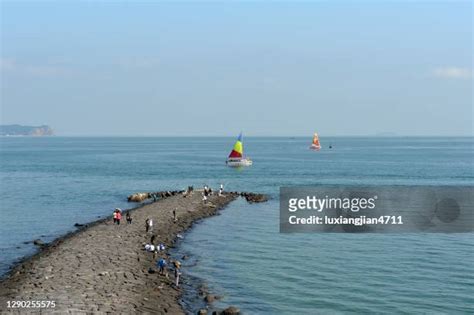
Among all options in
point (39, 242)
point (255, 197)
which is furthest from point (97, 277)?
point (255, 197)

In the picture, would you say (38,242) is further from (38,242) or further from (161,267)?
(161,267)

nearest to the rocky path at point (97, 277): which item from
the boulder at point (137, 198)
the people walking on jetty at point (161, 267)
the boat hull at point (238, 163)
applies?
the people walking on jetty at point (161, 267)

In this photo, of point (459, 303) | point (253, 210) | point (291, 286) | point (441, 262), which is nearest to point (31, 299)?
point (291, 286)

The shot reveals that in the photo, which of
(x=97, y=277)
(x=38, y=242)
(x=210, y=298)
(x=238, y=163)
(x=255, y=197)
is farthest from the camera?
(x=238, y=163)

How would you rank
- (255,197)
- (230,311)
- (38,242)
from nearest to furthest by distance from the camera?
(230,311), (38,242), (255,197)

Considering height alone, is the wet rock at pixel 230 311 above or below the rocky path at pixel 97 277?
below

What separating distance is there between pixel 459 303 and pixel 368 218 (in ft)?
99.0

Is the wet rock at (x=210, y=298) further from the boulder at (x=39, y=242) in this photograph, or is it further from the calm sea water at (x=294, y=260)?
the boulder at (x=39, y=242)

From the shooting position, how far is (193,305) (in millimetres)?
29859

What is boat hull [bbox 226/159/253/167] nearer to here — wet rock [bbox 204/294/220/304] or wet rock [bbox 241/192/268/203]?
wet rock [bbox 241/192/268/203]

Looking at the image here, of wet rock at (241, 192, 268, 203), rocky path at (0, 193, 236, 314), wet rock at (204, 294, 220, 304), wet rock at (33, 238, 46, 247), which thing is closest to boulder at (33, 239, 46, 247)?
wet rock at (33, 238, 46, 247)

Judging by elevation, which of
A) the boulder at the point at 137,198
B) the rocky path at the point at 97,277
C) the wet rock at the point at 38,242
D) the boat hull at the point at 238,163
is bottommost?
the wet rock at the point at 38,242

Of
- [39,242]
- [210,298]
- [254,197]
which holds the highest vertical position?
[254,197]

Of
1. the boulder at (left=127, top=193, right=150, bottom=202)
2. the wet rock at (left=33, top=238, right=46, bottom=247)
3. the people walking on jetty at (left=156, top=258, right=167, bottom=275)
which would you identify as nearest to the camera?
the people walking on jetty at (left=156, top=258, right=167, bottom=275)
